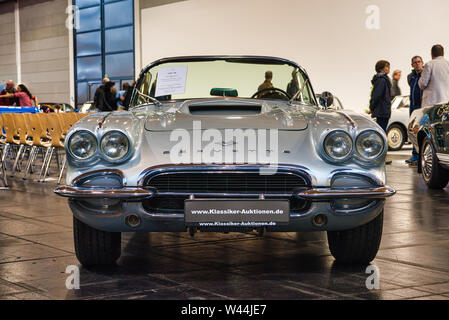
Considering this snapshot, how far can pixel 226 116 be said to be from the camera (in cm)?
414

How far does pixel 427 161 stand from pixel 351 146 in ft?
16.8

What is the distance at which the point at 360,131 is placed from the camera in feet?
13.0

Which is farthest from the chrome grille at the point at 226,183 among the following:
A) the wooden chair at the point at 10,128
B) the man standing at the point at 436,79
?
the wooden chair at the point at 10,128

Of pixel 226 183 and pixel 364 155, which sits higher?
pixel 364 155

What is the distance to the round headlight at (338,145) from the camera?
387 cm

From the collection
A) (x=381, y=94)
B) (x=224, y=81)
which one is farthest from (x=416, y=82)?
(x=224, y=81)

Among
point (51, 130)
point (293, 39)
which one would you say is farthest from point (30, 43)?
point (51, 130)

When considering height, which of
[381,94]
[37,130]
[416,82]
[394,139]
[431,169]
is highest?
[416,82]

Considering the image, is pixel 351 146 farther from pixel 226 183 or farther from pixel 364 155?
pixel 226 183

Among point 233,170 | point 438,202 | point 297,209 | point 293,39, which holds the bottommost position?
point 438,202

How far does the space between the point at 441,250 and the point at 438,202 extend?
106 inches

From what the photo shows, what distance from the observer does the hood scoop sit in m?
4.28

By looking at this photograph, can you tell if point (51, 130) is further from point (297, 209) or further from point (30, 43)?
point (30, 43)
